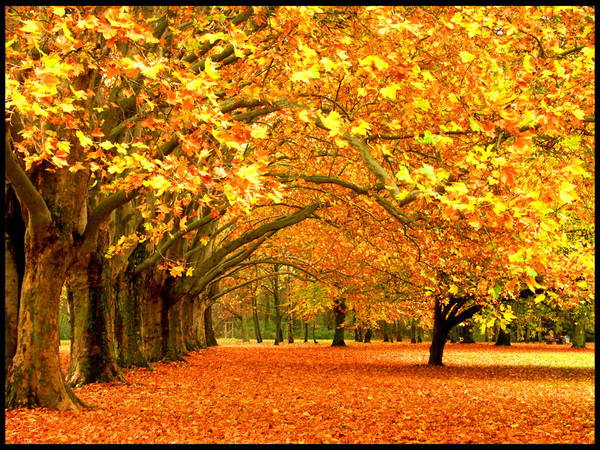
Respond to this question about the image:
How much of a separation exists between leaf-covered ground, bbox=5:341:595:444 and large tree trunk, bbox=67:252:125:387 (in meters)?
0.54

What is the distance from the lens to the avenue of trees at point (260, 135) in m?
5.58

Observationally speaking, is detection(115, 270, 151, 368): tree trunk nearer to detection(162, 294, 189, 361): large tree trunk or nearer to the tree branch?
detection(162, 294, 189, 361): large tree trunk

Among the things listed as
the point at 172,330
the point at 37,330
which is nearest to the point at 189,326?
the point at 172,330

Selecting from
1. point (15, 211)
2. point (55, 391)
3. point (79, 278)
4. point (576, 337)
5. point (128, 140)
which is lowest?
point (576, 337)

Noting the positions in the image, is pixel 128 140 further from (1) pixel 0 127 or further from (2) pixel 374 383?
(2) pixel 374 383

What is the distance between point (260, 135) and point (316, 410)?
269 inches

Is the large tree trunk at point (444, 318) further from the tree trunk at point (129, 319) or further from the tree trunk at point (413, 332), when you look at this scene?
the tree trunk at point (413, 332)

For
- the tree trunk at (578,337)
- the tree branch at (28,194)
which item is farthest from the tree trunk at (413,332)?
the tree branch at (28,194)

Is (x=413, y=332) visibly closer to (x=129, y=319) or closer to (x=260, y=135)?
(x=129, y=319)

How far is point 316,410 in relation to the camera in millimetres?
10828

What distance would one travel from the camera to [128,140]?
1296 cm

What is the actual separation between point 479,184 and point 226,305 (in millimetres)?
45217

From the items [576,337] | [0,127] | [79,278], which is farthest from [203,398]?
[576,337]

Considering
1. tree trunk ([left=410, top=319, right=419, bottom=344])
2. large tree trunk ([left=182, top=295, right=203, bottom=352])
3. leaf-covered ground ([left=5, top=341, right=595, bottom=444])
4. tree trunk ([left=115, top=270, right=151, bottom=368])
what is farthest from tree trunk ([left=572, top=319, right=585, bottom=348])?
tree trunk ([left=115, top=270, right=151, bottom=368])
